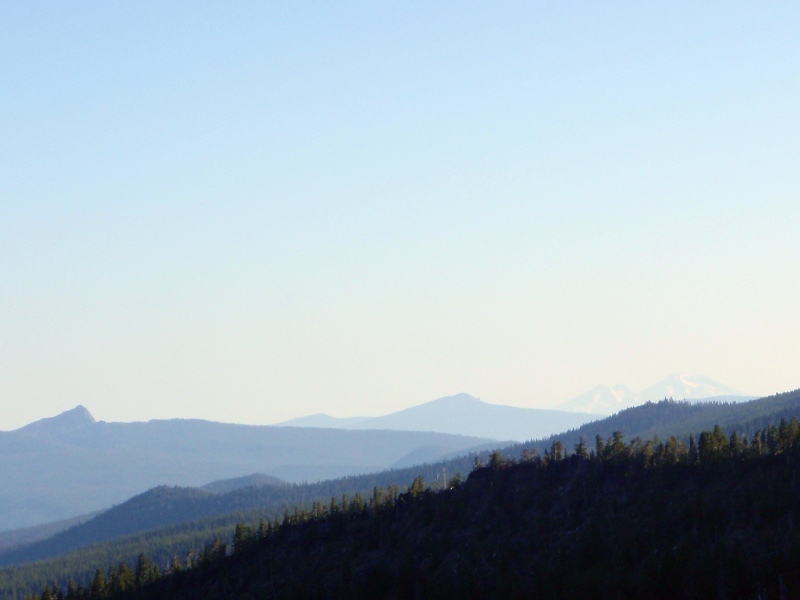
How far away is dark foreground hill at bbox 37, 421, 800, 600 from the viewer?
89750 millimetres

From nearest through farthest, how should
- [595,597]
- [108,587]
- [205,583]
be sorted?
[595,597], [205,583], [108,587]

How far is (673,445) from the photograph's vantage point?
14012 centimetres

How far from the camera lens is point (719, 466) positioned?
122 m

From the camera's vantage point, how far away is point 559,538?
11538cm

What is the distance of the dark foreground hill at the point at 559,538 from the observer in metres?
89.8

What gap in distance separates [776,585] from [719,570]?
5618 mm

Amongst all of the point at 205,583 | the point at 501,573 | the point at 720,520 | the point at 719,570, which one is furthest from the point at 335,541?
the point at 719,570

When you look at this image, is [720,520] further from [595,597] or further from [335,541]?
[335,541]

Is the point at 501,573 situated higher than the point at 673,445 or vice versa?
the point at 673,445

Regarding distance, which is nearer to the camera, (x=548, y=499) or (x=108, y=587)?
(x=548, y=499)

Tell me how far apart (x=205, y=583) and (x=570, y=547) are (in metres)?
65.3

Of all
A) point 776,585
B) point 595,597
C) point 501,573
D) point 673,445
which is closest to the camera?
point 776,585

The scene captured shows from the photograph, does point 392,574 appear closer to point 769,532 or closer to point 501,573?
point 501,573

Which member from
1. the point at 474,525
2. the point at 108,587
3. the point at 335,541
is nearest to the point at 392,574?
the point at 474,525
